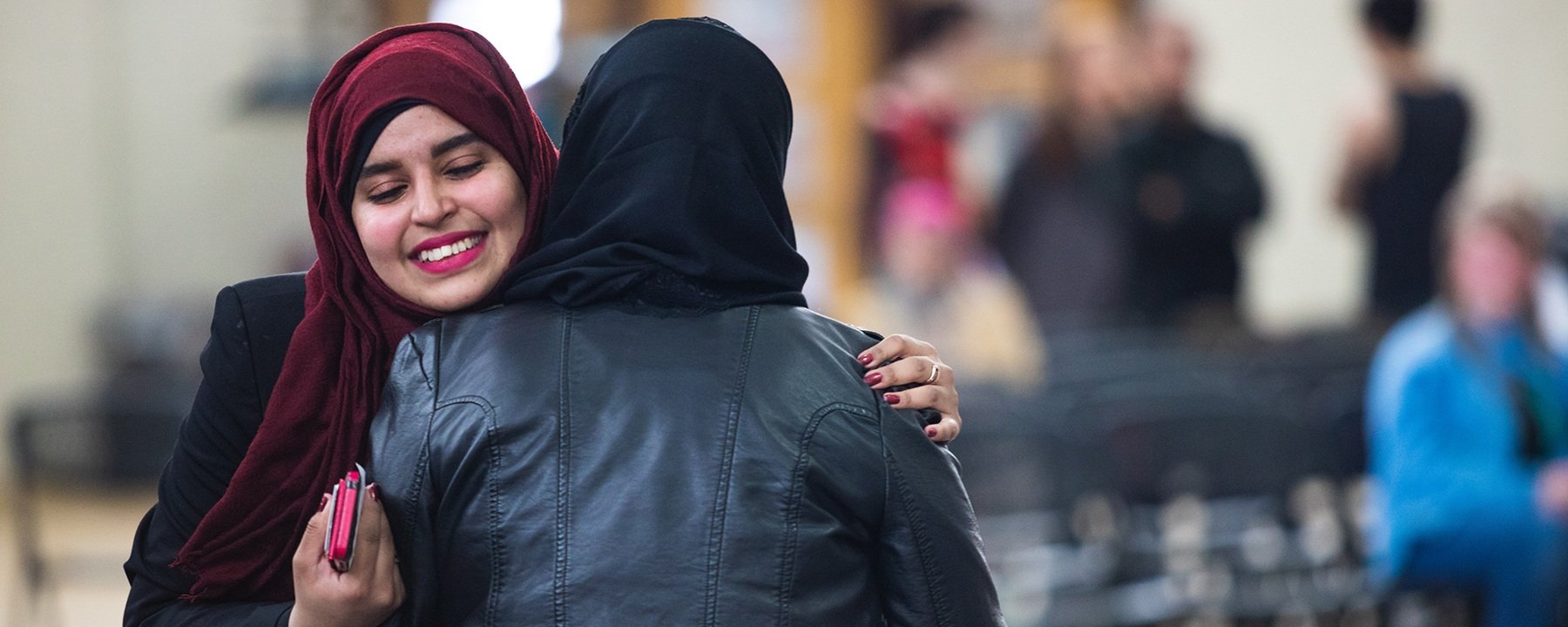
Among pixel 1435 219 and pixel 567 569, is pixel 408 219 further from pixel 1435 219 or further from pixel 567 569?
pixel 1435 219

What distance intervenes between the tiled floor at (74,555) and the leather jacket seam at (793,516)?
11.9ft

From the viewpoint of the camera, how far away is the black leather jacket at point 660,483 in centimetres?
165

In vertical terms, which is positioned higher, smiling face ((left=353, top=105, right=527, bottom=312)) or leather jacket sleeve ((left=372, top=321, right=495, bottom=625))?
smiling face ((left=353, top=105, right=527, bottom=312))

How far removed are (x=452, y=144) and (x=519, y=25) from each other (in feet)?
21.9

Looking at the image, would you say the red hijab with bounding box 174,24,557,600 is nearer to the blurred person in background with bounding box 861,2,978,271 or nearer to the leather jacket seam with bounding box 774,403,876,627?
the leather jacket seam with bounding box 774,403,876,627

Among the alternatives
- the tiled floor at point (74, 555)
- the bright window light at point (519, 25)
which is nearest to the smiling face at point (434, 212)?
the tiled floor at point (74, 555)

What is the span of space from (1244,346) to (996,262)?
0.95 meters

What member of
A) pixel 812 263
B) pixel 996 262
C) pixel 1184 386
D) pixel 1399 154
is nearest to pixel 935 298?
pixel 1184 386

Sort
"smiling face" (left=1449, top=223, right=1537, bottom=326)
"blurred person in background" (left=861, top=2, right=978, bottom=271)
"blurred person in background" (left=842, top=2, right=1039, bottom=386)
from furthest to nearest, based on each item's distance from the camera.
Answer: "blurred person in background" (left=861, top=2, right=978, bottom=271)
"blurred person in background" (left=842, top=2, right=1039, bottom=386)
"smiling face" (left=1449, top=223, right=1537, bottom=326)

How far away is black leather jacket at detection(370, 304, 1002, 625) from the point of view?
1651 millimetres

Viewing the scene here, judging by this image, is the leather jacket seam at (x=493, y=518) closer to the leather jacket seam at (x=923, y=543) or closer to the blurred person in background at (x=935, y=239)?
the leather jacket seam at (x=923, y=543)

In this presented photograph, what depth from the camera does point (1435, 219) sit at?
590cm

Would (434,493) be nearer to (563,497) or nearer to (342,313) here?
(563,497)

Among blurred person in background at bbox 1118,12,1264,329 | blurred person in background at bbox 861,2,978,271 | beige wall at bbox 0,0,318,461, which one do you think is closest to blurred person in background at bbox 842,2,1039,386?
blurred person in background at bbox 861,2,978,271
